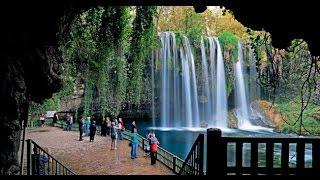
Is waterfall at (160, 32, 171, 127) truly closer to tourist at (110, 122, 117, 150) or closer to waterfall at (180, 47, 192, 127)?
waterfall at (180, 47, 192, 127)

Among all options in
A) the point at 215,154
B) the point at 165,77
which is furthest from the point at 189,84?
the point at 215,154

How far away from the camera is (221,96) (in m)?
35.6

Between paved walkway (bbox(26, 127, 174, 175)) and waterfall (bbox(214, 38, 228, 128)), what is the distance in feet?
53.3

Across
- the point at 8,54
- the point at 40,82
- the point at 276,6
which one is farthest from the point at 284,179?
the point at 40,82

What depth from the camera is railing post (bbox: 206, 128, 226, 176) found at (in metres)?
4.74

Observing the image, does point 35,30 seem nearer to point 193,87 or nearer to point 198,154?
point 198,154

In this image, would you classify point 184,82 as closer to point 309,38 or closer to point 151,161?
point 151,161

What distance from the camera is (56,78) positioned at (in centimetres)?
987

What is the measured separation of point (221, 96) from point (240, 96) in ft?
7.88

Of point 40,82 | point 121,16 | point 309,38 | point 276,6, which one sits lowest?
point 40,82

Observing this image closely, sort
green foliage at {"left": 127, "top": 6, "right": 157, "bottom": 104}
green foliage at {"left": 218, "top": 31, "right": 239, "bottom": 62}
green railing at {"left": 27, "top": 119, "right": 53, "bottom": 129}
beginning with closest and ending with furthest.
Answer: green foliage at {"left": 127, "top": 6, "right": 157, "bottom": 104} → green railing at {"left": 27, "top": 119, "right": 53, "bottom": 129} → green foliage at {"left": 218, "top": 31, "right": 239, "bottom": 62}

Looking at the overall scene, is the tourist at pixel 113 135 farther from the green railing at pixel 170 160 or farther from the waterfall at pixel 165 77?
the waterfall at pixel 165 77

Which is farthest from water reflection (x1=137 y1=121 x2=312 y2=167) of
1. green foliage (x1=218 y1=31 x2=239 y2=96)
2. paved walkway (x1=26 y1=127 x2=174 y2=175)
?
paved walkway (x1=26 y1=127 x2=174 y2=175)

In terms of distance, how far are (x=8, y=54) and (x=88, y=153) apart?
37.5 ft
